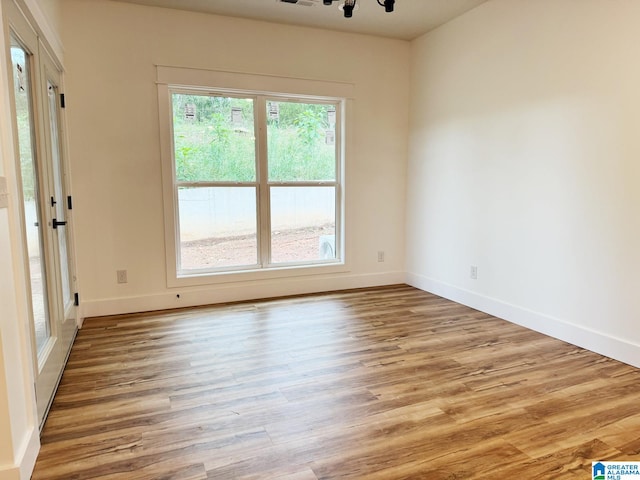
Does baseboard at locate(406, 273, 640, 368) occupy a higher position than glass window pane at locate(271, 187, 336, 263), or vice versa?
glass window pane at locate(271, 187, 336, 263)

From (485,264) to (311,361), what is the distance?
2062mm

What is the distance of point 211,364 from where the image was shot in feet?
9.24

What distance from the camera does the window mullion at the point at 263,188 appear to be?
4312 millimetres

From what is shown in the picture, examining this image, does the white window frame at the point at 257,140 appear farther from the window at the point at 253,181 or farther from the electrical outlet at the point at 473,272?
the electrical outlet at the point at 473,272

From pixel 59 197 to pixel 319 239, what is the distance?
258 cm

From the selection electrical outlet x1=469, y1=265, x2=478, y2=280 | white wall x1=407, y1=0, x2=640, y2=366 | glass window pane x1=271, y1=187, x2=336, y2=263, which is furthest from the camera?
glass window pane x1=271, y1=187, x2=336, y2=263

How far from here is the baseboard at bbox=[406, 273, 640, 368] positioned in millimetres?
2836

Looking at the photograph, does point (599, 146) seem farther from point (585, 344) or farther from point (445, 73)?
point (445, 73)

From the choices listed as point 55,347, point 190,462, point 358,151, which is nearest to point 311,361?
point 190,462

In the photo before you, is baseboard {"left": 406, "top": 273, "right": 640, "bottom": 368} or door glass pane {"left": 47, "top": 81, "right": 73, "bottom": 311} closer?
baseboard {"left": 406, "top": 273, "right": 640, "bottom": 368}

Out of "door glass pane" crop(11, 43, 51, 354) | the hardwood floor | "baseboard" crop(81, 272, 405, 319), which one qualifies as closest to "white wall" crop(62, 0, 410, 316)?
"baseboard" crop(81, 272, 405, 319)

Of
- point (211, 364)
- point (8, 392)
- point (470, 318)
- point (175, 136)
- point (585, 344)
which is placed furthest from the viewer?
point (175, 136)

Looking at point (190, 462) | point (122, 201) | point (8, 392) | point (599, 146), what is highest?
point (599, 146)

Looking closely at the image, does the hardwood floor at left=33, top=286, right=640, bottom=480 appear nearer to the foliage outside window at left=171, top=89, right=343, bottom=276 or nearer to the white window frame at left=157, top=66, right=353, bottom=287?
the white window frame at left=157, top=66, right=353, bottom=287
